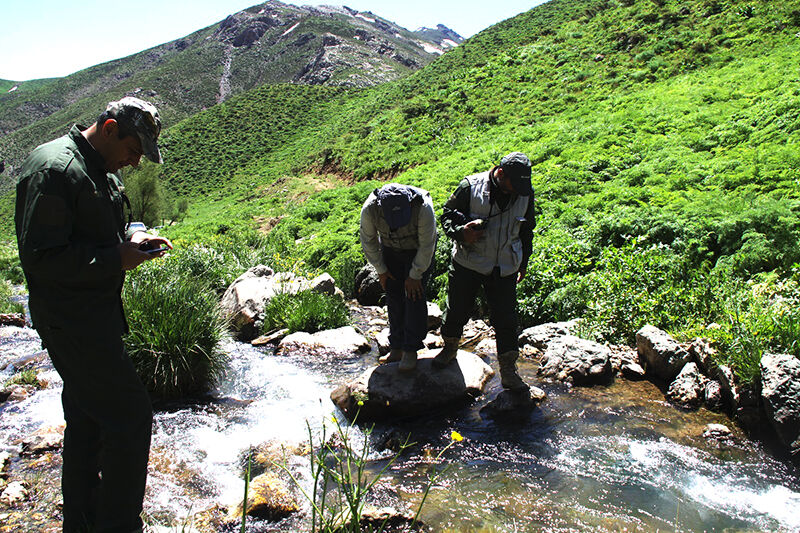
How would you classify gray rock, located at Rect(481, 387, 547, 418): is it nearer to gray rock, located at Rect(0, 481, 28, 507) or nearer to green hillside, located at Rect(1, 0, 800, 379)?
green hillside, located at Rect(1, 0, 800, 379)

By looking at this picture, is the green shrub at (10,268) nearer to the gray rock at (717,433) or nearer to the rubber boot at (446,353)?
the rubber boot at (446,353)

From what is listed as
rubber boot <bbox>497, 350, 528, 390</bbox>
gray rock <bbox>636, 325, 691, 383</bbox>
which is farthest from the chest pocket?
gray rock <bbox>636, 325, 691, 383</bbox>

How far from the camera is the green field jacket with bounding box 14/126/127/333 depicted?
7.52 ft

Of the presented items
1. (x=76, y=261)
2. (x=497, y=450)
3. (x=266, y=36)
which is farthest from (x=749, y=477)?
(x=266, y=36)

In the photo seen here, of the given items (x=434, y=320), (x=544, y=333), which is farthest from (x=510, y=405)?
(x=434, y=320)

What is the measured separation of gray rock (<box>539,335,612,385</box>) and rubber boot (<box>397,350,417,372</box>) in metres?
1.63

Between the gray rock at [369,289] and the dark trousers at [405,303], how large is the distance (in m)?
5.04

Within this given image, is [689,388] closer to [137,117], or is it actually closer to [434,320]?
[434,320]

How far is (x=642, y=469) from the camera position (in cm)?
407

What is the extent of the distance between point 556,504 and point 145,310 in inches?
187

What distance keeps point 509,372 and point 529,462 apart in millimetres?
1056

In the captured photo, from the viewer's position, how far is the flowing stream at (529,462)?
352 centimetres

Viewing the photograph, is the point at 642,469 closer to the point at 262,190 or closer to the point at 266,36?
the point at 262,190

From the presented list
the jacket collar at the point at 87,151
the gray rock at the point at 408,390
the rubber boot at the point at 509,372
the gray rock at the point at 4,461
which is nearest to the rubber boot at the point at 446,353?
the gray rock at the point at 408,390
